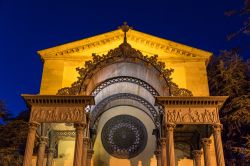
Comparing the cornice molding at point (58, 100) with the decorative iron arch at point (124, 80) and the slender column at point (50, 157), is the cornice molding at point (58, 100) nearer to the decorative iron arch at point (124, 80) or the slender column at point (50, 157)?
the decorative iron arch at point (124, 80)

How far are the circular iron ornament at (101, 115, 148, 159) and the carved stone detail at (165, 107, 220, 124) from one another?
7.57 meters

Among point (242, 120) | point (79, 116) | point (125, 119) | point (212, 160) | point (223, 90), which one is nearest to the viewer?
point (79, 116)

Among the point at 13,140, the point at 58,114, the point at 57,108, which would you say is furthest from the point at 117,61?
the point at 13,140

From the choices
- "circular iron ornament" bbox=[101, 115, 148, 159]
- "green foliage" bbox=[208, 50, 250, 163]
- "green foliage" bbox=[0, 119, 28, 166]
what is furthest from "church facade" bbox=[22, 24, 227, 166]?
"green foliage" bbox=[208, 50, 250, 163]

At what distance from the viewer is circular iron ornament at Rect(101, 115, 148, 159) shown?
2139 cm

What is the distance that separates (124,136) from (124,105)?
83.6 inches

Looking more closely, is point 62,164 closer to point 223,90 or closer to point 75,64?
point 75,64

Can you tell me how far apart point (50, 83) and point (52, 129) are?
264cm

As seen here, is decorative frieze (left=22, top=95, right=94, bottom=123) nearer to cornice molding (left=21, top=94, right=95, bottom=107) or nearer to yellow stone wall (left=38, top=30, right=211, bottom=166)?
cornice molding (left=21, top=94, right=95, bottom=107)

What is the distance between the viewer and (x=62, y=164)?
19016 mm

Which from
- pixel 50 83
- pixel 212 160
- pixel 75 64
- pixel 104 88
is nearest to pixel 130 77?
pixel 104 88

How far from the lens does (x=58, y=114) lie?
14.4 meters

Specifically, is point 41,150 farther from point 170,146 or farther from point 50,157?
point 170,146

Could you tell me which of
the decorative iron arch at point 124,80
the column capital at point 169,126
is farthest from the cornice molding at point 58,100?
the column capital at point 169,126
